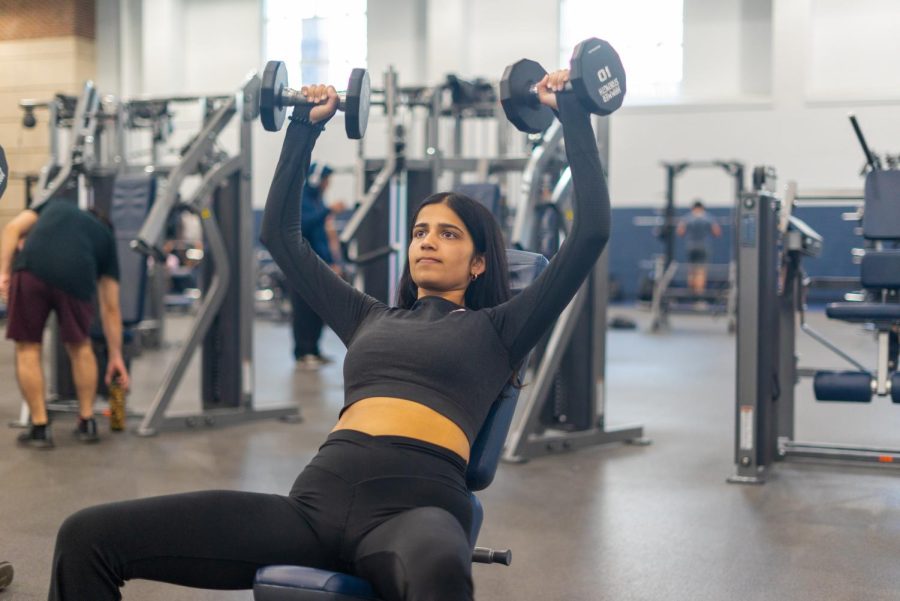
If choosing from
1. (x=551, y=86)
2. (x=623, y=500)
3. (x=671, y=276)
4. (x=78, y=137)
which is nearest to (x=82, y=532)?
(x=551, y=86)

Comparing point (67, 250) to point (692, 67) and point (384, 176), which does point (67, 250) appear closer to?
point (384, 176)

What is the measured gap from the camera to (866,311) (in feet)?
11.9

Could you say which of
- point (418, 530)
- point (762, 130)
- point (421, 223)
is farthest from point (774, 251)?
point (762, 130)

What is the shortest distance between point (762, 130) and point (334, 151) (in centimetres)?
549

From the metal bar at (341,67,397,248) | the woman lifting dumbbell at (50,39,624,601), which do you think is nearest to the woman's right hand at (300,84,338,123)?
the woman lifting dumbbell at (50,39,624,601)

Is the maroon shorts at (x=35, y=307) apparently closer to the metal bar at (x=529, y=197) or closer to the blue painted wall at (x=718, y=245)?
the metal bar at (x=529, y=197)

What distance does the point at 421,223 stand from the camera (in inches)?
→ 77.4

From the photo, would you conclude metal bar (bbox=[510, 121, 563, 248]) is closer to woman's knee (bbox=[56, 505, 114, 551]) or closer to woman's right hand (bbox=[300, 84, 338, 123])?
woman's right hand (bbox=[300, 84, 338, 123])

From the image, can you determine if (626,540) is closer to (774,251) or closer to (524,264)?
(524,264)

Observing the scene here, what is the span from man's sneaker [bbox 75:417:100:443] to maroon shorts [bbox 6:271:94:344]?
0.40m

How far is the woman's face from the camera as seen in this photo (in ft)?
6.38

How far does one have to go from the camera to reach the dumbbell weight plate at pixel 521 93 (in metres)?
1.94

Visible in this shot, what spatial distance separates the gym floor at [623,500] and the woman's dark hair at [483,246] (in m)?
0.87

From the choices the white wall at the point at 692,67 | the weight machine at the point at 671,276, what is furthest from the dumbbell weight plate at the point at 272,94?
the white wall at the point at 692,67
